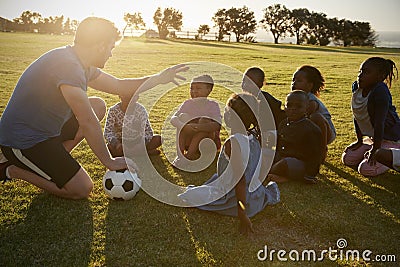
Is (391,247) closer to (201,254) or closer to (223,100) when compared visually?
(201,254)

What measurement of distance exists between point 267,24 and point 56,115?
8190 centimetres

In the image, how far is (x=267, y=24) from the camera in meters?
81.0

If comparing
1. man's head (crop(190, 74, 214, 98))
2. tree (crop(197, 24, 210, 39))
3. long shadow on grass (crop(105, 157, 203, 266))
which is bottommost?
long shadow on grass (crop(105, 157, 203, 266))

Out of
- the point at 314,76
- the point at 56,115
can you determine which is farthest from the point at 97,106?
the point at 314,76

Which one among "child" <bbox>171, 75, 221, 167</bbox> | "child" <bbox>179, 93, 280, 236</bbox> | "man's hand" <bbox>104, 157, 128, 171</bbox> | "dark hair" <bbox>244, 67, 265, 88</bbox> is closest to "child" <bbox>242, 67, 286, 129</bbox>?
"dark hair" <bbox>244, 67, 265, 88</bbox>

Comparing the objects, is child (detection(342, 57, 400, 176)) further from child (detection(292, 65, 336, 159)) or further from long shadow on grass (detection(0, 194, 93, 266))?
long shadow on grass (detection(0, 194, 93, 266))

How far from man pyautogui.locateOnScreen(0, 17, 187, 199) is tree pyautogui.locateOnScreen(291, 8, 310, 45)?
Result: 75268 millimetres

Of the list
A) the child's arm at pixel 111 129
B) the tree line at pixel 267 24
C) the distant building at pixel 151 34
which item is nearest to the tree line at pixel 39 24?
the tree line at pixel 267 24

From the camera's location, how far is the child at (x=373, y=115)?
456cm

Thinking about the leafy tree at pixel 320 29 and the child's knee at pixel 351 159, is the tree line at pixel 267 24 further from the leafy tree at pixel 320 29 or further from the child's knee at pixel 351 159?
the child's knee at pixel 351 159

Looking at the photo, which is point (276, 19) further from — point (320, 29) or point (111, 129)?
point (111, 129)

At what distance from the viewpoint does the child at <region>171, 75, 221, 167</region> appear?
521 cm

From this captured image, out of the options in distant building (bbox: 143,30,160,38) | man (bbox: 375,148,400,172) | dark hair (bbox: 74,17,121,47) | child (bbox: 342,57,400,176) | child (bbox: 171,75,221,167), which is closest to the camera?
→ dark hair (bbox: 74,17,121,47)

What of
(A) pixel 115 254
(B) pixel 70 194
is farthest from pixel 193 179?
(A) pixel 115 254
